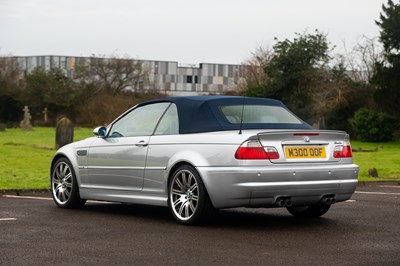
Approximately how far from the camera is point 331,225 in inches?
355

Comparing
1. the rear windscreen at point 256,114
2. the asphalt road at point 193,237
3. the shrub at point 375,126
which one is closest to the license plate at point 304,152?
the rear windscreen at point 256,114

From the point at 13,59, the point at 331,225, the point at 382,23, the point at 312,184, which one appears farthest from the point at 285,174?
the point at 13,59

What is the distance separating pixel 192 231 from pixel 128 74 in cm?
7224

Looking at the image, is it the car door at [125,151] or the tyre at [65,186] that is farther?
the tyre at [65,186]

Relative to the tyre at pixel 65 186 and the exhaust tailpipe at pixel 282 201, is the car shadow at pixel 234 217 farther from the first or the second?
the exhaust tailpipe at pixel 282 201

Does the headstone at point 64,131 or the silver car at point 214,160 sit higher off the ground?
the silver car at point 214,160

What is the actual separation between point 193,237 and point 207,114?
1.93 meters

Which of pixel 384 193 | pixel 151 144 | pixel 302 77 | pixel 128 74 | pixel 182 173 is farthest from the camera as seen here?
pixel 128 74

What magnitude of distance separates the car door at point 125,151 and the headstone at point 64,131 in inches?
819

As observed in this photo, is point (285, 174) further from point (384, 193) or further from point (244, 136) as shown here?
point (384, 193)

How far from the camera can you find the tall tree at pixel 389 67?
4853cm

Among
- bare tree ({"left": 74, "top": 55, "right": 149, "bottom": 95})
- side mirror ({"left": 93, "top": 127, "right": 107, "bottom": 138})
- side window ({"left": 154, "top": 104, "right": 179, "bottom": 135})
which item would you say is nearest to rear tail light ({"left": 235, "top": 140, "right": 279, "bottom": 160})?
side window ({"left": 154, "top": 104, "right": 179, "bottom": 135})

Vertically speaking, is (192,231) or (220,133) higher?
(220,133)

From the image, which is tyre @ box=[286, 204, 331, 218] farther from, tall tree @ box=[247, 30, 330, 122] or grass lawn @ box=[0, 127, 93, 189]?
tall tree @ box=[247, 30, 330, 122]
